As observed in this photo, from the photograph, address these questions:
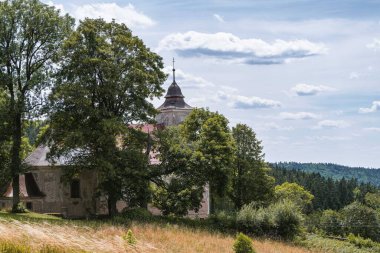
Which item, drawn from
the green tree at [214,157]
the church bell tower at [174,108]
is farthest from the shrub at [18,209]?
the church bell tower at [174,108]

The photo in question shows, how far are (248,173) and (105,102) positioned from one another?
22523 mm

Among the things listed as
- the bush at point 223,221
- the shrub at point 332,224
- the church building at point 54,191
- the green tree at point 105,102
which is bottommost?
the shrub at point 332,224

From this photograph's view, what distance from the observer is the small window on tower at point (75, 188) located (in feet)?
145

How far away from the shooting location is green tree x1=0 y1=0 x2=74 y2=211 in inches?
1484

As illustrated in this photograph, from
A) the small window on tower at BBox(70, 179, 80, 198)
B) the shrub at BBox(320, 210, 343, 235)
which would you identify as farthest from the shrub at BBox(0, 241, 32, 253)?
the shrub at BBox(320, 210, 343, 235)

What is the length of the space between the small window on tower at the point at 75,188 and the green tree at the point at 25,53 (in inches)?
218

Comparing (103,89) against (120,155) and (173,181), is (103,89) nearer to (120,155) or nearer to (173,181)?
(120,155)

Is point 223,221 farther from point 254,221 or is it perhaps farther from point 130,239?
point 130,239

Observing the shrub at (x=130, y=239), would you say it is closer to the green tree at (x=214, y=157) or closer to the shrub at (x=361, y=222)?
the green tree at (x=214, y=157)

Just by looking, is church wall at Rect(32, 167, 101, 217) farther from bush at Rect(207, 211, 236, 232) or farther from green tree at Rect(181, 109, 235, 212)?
bush at Rect(207, 211, 236, 232)

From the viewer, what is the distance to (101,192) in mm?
38688

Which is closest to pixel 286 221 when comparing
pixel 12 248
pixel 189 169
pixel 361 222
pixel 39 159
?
pixel 189 169

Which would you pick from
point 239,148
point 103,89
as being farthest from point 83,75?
point 239,148

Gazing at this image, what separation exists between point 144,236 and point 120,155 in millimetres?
12904
